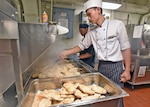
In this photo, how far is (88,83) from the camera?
1.30 m

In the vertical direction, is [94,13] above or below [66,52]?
above

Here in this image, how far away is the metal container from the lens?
0.84 metres

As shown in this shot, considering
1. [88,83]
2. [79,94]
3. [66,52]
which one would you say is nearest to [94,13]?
[66,52]

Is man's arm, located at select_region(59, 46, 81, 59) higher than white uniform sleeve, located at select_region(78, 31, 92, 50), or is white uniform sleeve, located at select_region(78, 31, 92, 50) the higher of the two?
white uniform sleeve, located at select_region(78, 31, 92, 50)

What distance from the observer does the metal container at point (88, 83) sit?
0.84 meters

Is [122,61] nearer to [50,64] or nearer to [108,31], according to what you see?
[108,31]

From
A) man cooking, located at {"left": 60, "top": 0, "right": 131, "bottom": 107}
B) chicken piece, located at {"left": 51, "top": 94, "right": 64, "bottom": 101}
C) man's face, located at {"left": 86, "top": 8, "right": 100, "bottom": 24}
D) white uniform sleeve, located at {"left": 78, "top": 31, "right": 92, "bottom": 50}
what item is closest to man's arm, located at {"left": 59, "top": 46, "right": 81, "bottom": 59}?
white uniform sleeve, located at {"left": 78, "top": 31, "right": 92, "bottom": 50}

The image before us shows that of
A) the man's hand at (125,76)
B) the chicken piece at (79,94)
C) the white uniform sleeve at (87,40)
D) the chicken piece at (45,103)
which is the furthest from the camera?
the white uniform sleeve at (87,40)

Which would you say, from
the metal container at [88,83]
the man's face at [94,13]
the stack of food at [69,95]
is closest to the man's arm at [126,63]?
the metal container at [88,83]

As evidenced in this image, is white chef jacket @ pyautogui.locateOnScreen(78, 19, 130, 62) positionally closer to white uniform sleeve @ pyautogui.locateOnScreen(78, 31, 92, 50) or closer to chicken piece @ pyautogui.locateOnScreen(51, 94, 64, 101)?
white uniform sleeve @ pyautogui.locateOnScreen(78, 31, 92, 50)

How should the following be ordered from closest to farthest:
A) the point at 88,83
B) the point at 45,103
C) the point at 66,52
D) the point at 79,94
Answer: the point at 45,103, the point at 79,94, the point at 88,83, the point at 66,52

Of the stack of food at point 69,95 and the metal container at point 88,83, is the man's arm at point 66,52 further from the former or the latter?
the stack of food at point 69,95

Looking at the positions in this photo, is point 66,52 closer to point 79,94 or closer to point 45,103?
point 79,94

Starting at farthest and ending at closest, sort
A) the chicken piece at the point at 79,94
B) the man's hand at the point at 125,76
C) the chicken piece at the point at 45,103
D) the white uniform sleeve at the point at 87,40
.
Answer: the white uniform sleeve at the point at 87,40
the man's hand at the point at 125,76
the chicken piece at the point at 79,94
the chicken piece at the point at 45,103
